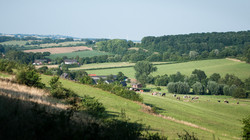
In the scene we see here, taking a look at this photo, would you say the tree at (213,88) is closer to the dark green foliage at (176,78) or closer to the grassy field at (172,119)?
the dark green foliage at (176,78)

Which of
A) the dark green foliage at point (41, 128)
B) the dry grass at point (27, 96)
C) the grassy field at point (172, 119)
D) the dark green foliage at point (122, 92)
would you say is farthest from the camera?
the dark green foliage at point (122, 92)

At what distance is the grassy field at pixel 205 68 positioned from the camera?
4107 inches

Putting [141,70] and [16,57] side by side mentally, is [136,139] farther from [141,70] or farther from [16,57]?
[141,70]

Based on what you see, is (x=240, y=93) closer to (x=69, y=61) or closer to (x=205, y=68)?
(x=205, y=68)

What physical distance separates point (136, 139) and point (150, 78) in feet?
310

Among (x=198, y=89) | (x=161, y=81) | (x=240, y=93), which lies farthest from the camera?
(x=161, y=81)

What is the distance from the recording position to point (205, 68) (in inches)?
4532

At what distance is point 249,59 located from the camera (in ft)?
372

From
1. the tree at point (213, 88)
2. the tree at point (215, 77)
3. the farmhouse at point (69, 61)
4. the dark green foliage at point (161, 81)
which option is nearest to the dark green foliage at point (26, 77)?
the tree at point (213, 88)

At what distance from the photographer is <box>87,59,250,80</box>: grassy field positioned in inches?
4107

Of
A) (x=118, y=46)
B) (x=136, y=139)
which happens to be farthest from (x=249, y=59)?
(x=136, y=139)

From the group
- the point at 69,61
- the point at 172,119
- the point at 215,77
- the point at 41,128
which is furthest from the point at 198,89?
the point at 41,128

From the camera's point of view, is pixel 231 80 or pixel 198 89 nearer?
pixel 198 89

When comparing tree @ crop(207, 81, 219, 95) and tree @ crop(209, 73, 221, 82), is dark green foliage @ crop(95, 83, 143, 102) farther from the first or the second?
tree @ crop(209, 73, 221, 82)
